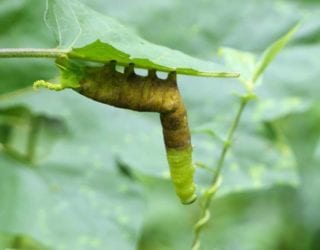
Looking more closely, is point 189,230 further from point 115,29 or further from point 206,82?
point 115,29

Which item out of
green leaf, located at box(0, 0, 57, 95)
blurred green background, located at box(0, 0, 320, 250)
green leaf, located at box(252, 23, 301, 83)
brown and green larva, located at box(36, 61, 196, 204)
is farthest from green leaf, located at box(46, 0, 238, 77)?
green leaf, located at box(0, 0, 57, 95)

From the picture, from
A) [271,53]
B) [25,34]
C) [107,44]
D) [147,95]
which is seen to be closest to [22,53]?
[107,44]

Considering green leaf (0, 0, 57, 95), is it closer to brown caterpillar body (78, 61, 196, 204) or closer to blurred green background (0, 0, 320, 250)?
blurred green background (0, 0, 320, 250)

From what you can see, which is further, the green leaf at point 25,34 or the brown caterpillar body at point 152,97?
the green leaf at point 25,34

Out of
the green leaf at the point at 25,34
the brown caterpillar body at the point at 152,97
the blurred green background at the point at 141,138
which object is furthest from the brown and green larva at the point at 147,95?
the green leaf at the point at 25,34

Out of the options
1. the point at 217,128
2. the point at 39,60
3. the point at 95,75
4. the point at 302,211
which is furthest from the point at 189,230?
the point at 95,75

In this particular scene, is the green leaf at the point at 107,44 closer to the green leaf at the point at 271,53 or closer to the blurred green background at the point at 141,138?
the green leaf at the point at 271,53
